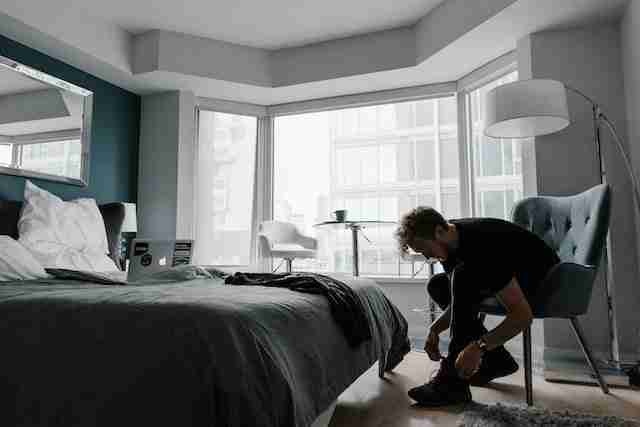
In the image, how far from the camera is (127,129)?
4.87m

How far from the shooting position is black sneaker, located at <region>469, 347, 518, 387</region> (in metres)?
2.66

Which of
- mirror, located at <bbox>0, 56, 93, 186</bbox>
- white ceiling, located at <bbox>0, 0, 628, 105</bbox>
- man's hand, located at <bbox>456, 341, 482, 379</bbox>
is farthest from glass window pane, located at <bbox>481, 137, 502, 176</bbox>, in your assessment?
mirror, located at <bbox>0, 56, 93, 186</bbox>

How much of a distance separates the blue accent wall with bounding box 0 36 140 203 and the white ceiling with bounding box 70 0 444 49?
1.80ft

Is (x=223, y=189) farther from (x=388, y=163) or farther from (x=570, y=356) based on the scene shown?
(x=570, y=356)

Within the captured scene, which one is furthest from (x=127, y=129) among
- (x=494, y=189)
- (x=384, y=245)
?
(x=494, y=189)

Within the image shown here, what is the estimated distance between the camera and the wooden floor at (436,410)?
6.86 feet

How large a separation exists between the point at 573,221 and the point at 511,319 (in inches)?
48.2

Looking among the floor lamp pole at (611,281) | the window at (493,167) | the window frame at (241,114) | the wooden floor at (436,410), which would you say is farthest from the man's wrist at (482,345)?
the window frame at (241,114)

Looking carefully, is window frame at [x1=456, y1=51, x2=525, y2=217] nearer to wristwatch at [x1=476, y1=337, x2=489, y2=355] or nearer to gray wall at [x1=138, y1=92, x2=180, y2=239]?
wristwatch at [x1=476, y1=337, x2=489, y2=355]

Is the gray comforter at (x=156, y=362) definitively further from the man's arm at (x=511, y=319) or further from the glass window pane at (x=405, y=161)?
the glass window pane at (x=405, y=161)

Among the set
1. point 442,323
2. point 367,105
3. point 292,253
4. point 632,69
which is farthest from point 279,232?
point 632,69

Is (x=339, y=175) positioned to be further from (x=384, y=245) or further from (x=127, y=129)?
(x=127, y=129)

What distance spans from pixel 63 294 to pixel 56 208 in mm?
2245

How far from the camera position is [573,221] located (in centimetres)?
284
